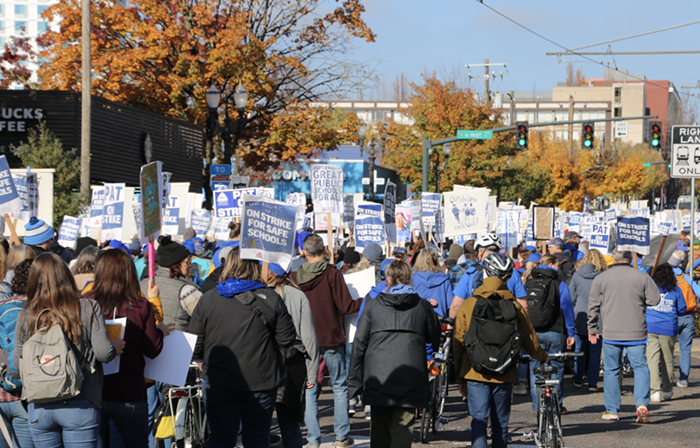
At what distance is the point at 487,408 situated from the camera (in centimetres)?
661

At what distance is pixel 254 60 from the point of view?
28547mm

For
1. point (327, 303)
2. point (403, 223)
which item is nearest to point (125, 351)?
point (327, 303)

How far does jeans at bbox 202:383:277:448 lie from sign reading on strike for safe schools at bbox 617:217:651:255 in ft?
25.1

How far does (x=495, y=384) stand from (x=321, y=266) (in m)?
2.16

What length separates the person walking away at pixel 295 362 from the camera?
21.6ft

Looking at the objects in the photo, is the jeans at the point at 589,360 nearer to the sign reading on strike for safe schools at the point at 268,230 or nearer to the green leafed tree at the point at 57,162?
the sign reading on strike for safe schools at the point at 268,230

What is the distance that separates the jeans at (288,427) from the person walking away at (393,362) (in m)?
0.58

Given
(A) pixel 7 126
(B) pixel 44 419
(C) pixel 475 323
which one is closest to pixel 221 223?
(A) pixel 7 126

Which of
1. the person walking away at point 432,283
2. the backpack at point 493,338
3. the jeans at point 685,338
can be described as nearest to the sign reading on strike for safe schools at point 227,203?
the person walking away at point 432,283

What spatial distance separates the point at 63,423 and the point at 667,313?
320 inches

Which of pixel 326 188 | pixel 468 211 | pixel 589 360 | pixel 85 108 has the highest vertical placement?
pixel 85 108

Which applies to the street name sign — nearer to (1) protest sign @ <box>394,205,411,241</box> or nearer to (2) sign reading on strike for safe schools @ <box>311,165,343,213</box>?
(1) protest sign @ <box>394,205,411,241</box>

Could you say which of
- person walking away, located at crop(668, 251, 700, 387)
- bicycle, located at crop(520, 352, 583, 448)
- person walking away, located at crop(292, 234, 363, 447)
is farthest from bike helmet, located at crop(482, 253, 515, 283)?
person walking away, located at crop(668, 251, 700, 387)

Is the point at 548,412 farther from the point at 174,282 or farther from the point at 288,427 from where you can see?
the point at 174,282
